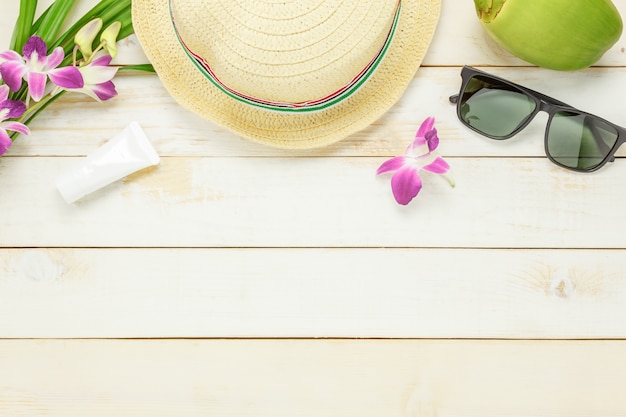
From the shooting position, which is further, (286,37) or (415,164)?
(415,164)

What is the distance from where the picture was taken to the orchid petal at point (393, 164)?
0.71 meters

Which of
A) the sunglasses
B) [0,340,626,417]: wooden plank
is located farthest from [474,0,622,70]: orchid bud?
[0,340,626,417]: wooden plank

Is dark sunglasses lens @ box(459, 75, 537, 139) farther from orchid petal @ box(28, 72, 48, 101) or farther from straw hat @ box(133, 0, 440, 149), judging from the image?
orchid petal @ box(28, 72, 48, 101)

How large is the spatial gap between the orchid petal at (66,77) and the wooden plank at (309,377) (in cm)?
27

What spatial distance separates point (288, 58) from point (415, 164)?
187mm

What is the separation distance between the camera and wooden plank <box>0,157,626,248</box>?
0.73 m

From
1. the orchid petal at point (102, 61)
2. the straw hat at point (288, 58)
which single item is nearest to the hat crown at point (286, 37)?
the straw hat at point (288, 58)

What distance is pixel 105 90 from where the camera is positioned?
70cm

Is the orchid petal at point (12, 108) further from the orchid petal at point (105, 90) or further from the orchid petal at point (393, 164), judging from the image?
the orchid petal at point (393, 164)

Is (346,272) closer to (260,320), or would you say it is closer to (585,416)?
(260,320)

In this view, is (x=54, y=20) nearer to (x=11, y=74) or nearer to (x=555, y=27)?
(x=11, y=74)

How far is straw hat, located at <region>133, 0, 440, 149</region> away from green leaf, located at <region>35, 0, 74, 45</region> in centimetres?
8

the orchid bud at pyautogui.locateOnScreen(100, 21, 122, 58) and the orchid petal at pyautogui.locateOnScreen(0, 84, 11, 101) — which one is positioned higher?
the orchid bud at pyautogui.locateOnScreen(100, 21, 122, 58)

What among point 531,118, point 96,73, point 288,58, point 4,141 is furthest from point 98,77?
point 531,118
